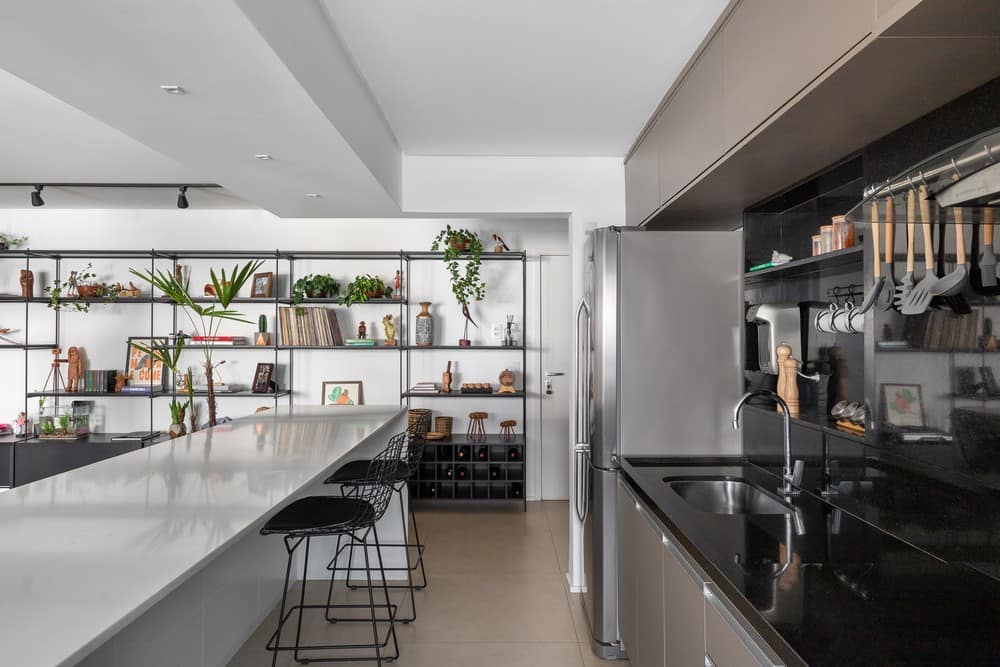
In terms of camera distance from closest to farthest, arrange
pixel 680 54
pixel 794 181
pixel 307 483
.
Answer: pixel 307 483 → pixel 794 181 → pixel 680 54

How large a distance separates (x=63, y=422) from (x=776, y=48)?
594cm

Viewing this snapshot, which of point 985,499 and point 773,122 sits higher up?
point 773,122

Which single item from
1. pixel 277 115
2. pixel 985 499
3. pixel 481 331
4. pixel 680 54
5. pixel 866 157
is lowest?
pixel 985 499

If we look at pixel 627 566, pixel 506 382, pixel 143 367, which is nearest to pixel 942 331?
pixel 627 566

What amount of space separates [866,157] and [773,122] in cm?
42

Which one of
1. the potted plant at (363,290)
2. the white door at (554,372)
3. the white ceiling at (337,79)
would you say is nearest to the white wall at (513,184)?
the white ceiling at (337,79)

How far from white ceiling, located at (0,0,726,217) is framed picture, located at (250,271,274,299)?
1687 millimetres

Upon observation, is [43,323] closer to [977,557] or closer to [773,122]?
[773,122]

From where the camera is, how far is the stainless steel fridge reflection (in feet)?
9.41

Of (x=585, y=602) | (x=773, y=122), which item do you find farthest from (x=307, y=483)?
(x=585, y=602)

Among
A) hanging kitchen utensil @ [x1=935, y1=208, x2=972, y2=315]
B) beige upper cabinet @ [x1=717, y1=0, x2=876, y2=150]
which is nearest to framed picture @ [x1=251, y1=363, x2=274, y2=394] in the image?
beige upper cabinet @ [x1=717, y1=0, x2=876, y2=150]

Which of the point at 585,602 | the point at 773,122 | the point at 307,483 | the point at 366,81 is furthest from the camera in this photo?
the point at 585,602

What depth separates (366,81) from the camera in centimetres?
272

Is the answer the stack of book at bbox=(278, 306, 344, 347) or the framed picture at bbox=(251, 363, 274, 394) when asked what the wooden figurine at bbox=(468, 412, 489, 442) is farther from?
the framed picture at bbox=(251, 363, 274, 394)
